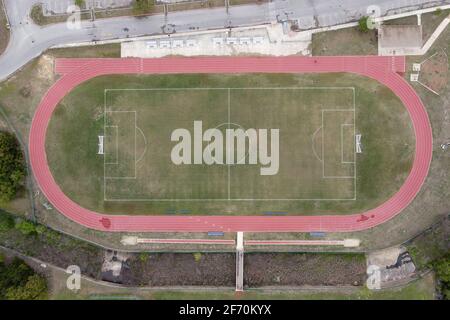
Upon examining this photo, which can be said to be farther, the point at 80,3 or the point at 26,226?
the point at 80,3

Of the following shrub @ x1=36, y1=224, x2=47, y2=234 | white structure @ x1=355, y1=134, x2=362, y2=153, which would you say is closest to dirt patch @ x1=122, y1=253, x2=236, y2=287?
shrub @ x1=36, y1=224, x2=47, y2=234

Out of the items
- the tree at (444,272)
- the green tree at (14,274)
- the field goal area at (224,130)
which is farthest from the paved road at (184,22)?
the tree at (444,272)

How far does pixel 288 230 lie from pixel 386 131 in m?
9.22

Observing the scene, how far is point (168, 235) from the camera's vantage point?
100.0ft

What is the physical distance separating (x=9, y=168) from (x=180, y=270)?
42.3ft

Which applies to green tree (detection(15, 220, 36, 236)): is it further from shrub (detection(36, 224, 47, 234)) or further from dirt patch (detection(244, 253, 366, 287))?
dirt patch (detection(244, 253, 366, 287))

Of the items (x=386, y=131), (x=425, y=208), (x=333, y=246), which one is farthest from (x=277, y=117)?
(x=425, y=208)

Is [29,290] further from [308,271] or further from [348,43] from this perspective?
[348,43]

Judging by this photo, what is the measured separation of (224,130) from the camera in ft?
99.2

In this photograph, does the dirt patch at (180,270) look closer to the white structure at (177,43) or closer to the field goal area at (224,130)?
the field goal area at (224,130)

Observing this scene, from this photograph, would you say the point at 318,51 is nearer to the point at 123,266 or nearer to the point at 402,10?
the point at 402,10

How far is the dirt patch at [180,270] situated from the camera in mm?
30281

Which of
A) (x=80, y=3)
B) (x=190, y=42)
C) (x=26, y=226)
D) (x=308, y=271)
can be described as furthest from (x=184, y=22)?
(x=308, y=271)

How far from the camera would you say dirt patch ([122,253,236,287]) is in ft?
99.3
